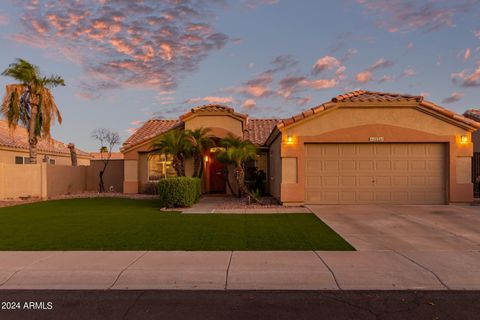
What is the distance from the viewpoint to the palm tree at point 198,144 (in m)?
18.6

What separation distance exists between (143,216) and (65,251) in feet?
16.3

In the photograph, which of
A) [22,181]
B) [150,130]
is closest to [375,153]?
[150,130]

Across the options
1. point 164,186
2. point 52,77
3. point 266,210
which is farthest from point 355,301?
point 52,77

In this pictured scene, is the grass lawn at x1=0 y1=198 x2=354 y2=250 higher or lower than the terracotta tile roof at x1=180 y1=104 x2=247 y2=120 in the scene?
lower

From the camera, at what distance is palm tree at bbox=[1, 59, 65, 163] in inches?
754

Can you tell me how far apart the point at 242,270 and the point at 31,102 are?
18.2 meters

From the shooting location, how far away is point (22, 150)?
24.5 meters

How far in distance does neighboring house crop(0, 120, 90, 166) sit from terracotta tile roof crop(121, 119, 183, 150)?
460cm

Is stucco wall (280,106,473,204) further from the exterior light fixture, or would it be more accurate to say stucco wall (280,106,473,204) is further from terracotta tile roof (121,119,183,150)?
terracotta tile roof (121,119,183,150)

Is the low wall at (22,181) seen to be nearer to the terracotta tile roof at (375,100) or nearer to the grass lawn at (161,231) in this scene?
the grass lawn at (161,231)

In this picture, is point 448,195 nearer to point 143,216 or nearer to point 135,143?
point 143,216

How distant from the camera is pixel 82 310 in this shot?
488cm

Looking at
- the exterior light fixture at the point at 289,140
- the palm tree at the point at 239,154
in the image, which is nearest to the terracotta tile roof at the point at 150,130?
the palm tree at the point at 239,154

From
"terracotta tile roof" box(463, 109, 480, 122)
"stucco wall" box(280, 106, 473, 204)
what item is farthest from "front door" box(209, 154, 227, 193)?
"terracotta tile roof" box(463, 109, 480, 122)
